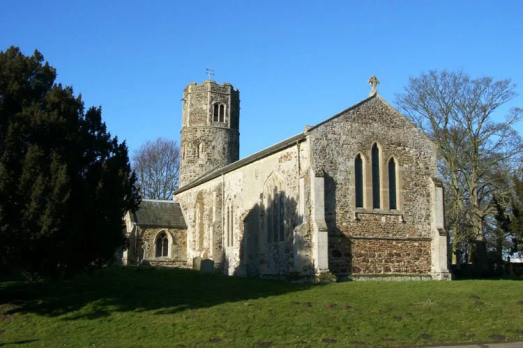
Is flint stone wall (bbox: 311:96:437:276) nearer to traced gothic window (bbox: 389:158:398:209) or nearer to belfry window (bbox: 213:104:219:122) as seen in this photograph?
traced gothic window (bbox: 389:158:398:209)

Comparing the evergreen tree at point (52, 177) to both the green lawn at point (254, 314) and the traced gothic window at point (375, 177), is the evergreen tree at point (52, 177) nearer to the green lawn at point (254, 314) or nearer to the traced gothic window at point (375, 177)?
the green lawn at point (254, 314)

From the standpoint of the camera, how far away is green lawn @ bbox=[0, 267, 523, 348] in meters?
15.2

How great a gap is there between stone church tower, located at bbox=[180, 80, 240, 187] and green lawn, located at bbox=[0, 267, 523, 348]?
79.7 ft

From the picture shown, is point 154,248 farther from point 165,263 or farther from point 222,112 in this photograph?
point 222,112

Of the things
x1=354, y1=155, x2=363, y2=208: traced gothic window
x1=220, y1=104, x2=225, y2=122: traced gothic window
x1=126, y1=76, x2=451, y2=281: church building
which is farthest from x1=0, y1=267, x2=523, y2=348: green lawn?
x1=220, y1=104, x2=225, y2=122: traced gothic window

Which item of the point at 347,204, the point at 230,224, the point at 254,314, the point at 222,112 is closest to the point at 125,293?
the point at 254,314

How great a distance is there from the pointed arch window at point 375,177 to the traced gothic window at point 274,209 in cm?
457

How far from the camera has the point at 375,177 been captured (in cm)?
2825

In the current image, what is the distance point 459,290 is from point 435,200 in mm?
7821

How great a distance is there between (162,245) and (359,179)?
777 inches

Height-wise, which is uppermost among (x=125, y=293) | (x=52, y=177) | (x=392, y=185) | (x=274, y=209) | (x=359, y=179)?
(x=359, y=179)

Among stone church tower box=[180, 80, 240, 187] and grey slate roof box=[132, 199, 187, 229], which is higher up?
stone church tower box=[180, 80, 240, 187]

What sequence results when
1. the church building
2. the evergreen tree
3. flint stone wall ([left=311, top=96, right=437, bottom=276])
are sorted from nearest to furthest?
the evergreen tree
the church building
flint stone wall ([left=311, top=96, right=437, bottom=276])

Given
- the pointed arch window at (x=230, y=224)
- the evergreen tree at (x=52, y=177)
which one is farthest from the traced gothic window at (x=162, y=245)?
the evergreen tree at (x=52, y=177)
